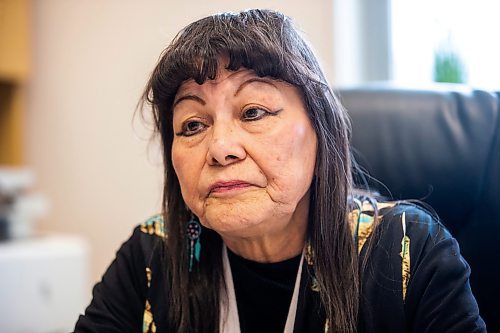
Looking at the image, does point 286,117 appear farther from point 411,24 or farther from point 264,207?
point 411,24

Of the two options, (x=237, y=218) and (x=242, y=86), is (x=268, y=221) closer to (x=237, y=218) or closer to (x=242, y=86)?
(x=237, y=218)

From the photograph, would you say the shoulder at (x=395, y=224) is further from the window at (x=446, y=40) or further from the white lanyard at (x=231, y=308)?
the window at (x=446, y=40)

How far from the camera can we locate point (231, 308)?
990mm

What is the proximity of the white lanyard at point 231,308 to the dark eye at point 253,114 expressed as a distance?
276 mm

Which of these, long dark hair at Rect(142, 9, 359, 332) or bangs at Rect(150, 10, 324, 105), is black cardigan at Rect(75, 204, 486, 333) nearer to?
long dark hair at Rect(142, 9, 359, 332)

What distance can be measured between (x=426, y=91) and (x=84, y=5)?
1.47 meters

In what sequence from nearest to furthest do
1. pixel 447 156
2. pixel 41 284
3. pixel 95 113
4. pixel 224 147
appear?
pixel 224 147, pixel 447 156, pixel 41 284, pixel 95 113

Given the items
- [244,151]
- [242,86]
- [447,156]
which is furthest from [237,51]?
[447,156]

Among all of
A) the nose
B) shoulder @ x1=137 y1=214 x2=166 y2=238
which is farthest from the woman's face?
shoulder @ x1=137 y1=214 x2=166 y2=238

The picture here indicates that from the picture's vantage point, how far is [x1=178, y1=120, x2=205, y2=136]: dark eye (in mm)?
908

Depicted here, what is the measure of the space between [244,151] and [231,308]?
1.05 ft

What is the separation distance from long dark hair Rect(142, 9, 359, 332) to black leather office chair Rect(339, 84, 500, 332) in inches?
7.1

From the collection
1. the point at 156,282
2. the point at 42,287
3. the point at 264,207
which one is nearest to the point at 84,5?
the point at 42,287

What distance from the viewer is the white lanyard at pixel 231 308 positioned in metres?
0.94
